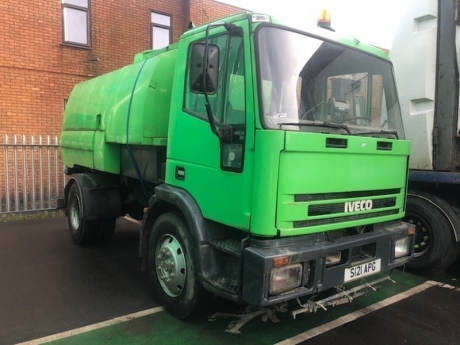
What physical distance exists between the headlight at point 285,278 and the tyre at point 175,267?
71 cm

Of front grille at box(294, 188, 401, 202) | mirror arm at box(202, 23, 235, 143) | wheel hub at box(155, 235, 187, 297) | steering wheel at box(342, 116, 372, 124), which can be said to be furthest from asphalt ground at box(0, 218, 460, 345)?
steering wheel at box(342, 116, 372, 124)

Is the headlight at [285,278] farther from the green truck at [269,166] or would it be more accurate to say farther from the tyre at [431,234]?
the tyre at [431,234]

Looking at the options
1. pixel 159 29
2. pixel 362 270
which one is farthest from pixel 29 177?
pixel 362 270

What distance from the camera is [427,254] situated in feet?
15.3

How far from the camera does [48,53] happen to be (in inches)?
358

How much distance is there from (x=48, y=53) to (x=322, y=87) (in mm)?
7921

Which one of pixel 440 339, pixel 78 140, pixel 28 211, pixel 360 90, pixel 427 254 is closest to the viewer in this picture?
pixel 440 339

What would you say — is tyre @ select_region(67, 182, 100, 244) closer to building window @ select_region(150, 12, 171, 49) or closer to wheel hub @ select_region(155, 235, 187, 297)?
wheel hub @ select_region(155, 235, 187, 297)

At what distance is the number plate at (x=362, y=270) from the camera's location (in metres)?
3.01

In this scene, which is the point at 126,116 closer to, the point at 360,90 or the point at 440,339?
the point at 360,90

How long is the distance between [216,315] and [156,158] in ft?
5.32

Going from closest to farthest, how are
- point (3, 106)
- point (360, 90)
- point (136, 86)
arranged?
point (360, 90) < point (136, 86) < point (3, 106)

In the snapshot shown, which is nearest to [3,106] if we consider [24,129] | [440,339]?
[24,129]

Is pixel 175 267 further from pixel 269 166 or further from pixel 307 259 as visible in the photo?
pixel 269 166
